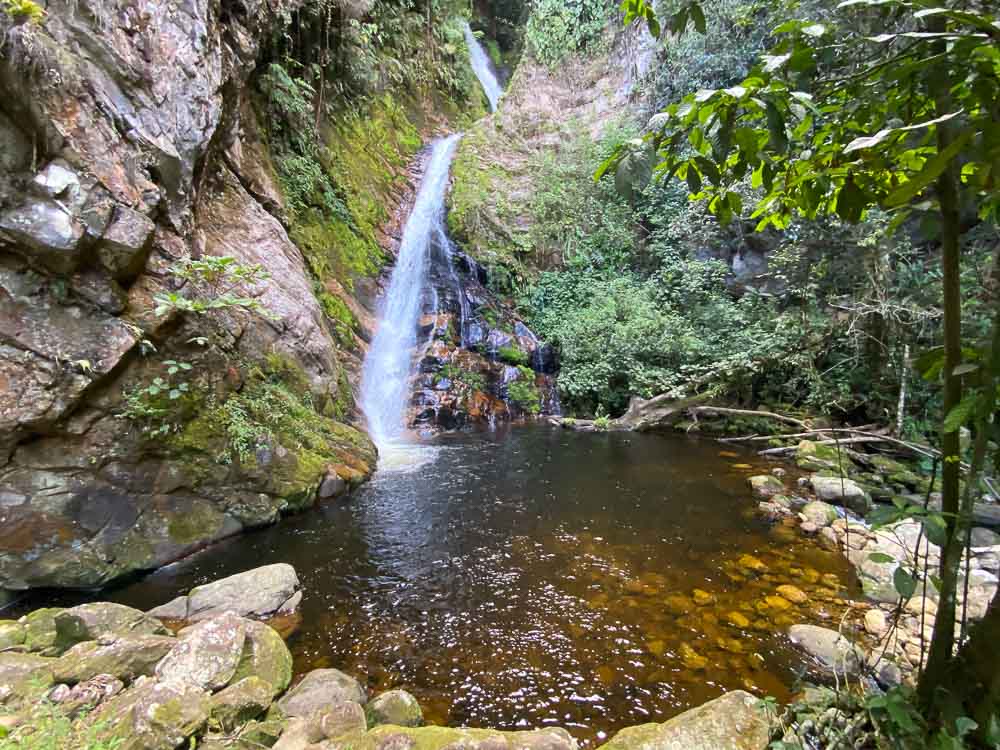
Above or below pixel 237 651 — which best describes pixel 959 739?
above

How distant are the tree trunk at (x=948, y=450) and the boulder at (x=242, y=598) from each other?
3.84 meters

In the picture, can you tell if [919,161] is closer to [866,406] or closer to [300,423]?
[300,423]

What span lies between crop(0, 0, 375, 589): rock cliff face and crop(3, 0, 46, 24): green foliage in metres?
0.04

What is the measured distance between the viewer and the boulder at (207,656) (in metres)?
2.46

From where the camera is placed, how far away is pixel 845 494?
5.71 metres

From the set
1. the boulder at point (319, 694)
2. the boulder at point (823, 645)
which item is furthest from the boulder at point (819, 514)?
the boulder at point (319, 694)

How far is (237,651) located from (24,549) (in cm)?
249

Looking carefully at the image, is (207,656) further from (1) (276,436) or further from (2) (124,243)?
(2) (124,243)

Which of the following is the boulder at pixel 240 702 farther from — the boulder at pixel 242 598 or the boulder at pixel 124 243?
the boulder at pixel 124 243

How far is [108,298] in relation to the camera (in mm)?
4312

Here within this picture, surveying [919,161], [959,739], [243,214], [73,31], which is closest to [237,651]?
[959,739]

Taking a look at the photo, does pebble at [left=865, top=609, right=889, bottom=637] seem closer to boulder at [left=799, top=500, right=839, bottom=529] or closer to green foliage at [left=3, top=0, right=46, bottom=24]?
boulder at [left=799, top=500, right=839, bottom=529]

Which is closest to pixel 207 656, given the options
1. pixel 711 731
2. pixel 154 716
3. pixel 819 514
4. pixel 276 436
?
pixel 154 716

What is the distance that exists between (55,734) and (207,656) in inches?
28.2
